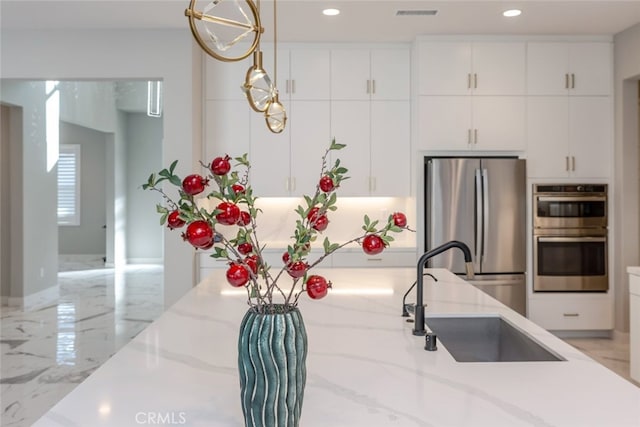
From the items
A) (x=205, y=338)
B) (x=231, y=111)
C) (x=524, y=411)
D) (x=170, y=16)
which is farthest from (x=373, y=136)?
(x=524, y=411)

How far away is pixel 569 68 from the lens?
4918 mm

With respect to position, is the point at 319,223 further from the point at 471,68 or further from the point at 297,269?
the point at 471,68

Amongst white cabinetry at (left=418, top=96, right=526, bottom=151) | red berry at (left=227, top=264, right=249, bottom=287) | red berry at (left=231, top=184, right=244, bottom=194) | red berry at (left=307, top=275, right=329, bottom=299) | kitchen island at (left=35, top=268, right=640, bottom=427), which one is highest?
white cabinetry at (left=418, top=96, right=526, bottom=151)

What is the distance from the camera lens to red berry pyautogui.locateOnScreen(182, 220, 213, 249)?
37.5 inches

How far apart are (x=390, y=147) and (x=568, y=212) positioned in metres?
1.69

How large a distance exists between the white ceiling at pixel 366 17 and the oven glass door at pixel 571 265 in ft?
6.03

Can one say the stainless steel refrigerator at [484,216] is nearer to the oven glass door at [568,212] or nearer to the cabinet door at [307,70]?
the oven glass door at [568,212]

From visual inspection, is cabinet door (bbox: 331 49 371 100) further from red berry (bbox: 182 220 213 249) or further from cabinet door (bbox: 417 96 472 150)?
red berry (bbox: 182 220 213 249)

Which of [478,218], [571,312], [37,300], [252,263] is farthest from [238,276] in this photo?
[37,300]

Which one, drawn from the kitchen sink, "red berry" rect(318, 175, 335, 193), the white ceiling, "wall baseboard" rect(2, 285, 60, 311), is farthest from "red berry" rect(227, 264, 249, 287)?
"wall baseboard" rect(2, 285, 60, 311)

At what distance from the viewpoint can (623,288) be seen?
486cm

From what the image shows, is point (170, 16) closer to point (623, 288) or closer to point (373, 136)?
point (373, 136)

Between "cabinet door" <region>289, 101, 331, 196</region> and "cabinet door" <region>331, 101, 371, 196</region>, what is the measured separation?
0.09 metres

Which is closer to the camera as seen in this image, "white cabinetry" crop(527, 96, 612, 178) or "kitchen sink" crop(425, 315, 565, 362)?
"kitchen sink" crop(425, 315, 565, 362)
